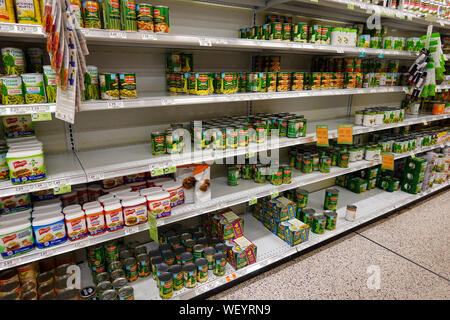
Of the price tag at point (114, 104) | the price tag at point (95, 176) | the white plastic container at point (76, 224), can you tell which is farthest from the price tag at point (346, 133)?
the white plastic container at point (76, 224)

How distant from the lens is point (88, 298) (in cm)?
153

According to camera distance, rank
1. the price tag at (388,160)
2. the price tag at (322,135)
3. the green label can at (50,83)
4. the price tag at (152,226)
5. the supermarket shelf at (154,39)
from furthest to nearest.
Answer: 1. the price tag at (388,160)
2. the price tag at (322,135)
3. the price tag at (152,226)
4. the green label can at (50,83)
5. the supermarket shelf at (154,39)

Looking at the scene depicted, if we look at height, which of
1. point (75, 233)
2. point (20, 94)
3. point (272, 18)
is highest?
point (272, 18)

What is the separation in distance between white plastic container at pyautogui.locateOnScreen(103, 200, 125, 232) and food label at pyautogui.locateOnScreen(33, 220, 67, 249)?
0.22m

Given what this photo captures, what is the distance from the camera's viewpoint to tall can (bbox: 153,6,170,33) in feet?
4.79

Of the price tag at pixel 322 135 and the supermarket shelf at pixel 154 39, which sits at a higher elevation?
the supermarket shelf at pixel 154 39

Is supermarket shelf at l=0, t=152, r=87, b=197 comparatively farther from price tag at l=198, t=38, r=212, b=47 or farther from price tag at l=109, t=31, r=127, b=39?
price tag at l=198, t=38, r=212, b=47

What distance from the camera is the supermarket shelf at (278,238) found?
71.6 inches

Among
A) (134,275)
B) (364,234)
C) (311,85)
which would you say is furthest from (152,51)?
(364,234)

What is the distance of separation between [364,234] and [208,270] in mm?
1635

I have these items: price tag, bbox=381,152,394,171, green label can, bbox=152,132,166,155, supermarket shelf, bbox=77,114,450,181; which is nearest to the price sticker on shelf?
supermarket shelf, bbox=77,114,450,181

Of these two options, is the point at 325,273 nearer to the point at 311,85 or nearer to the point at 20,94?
the point at 311,85

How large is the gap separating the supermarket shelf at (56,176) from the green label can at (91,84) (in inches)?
16.2

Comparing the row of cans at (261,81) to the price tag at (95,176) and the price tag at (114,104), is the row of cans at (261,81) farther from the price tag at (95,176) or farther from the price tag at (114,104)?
the price tag at (95,176)
